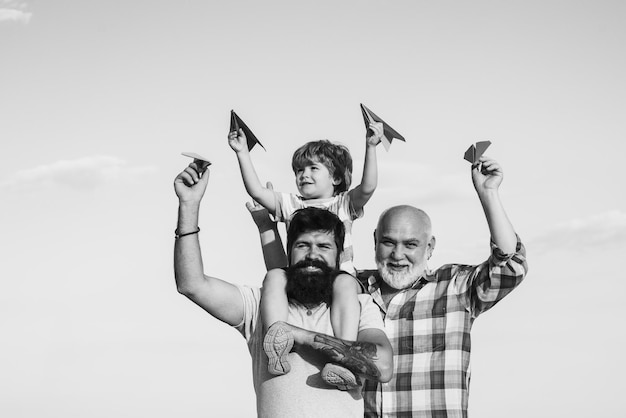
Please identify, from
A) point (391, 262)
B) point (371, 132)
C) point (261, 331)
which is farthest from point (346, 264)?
point (261, 331)

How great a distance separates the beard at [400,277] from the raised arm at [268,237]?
1154 mm

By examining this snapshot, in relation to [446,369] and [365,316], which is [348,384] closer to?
[365,316]

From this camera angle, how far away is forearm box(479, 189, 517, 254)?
6270 mm

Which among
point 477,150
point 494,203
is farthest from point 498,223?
point 477,150

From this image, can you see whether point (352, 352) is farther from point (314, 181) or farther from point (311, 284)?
point (314, 181)

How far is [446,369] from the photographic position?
6262 millimetres

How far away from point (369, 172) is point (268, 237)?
1.04 m

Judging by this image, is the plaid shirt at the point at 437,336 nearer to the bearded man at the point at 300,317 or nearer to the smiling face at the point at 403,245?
the smiling face at the point at 403,245

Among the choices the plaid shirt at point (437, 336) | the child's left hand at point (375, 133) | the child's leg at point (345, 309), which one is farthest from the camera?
the child's left hand at point (375, 133)

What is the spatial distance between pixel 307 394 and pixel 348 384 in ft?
0.84

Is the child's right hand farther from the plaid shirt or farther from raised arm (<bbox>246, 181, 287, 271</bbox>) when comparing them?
the plaid shirt

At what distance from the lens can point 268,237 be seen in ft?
24.7

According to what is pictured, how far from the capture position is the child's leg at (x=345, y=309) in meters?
5.39

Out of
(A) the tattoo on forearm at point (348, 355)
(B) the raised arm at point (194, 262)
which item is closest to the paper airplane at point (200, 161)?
(B) the raised arm at point (194, 262)
